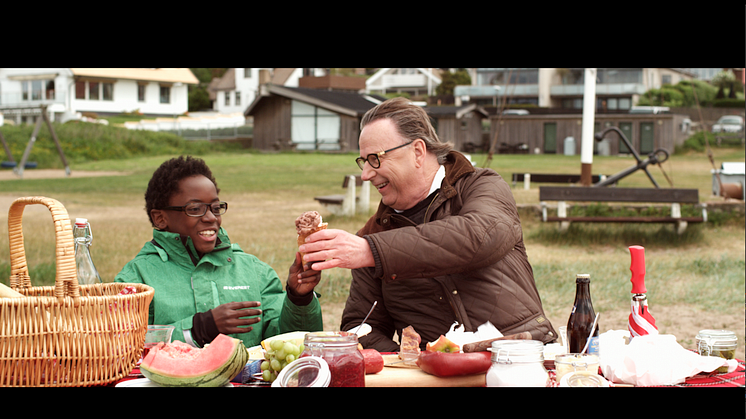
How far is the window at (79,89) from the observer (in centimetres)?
2931

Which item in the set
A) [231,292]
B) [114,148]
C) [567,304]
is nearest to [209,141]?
[114,148]

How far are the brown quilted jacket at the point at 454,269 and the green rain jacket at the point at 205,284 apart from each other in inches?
11.7

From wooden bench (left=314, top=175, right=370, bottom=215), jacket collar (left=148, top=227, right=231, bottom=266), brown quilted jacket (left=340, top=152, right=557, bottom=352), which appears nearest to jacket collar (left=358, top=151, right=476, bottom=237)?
brown quilted jacket (left=340, top=152, right=557, bottom=352)

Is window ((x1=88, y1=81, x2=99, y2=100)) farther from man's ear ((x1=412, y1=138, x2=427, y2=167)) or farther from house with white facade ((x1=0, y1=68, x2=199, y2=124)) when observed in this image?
man's ear ((x1=412, y1=138, x2=427, y2=167))

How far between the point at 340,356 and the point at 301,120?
32892mm

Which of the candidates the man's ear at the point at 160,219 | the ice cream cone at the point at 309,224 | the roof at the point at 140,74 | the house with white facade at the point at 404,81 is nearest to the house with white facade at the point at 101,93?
the roof at the point at 140,74

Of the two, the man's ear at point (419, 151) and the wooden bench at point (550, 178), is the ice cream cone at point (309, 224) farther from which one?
the wooden bench at point (550, 178)

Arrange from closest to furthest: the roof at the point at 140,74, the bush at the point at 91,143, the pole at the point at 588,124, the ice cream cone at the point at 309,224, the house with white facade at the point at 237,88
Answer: the ice cream cone at the point at 309,224 → the pole at the point at 588,124 → the bush at the point at 91,143 → the roof at the point at 140,74 → the house with white facade at the point at 237,88

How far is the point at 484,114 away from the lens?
136ft

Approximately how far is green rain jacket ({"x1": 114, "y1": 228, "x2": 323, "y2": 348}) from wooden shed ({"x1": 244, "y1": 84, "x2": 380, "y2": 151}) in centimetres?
3037

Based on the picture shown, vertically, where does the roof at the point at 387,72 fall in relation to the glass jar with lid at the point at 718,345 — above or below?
above

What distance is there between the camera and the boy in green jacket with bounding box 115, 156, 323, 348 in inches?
111

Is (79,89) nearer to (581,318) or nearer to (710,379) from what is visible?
(581,318)

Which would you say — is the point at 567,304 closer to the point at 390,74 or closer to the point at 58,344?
the point at 58,344
